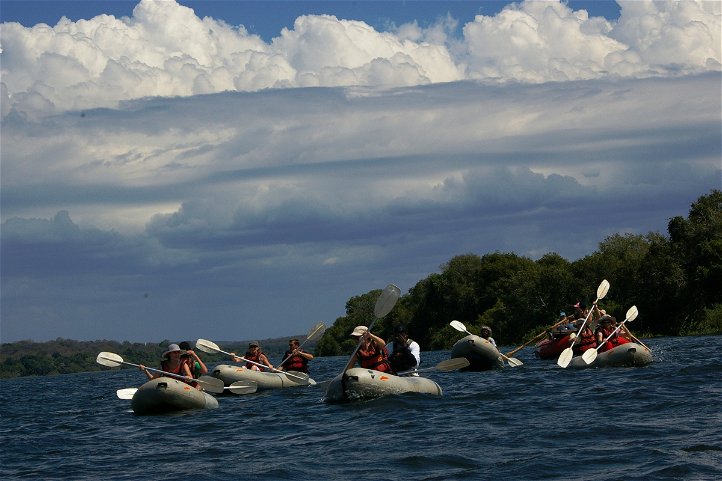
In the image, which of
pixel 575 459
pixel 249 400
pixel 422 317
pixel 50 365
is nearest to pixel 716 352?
pixel 249 400

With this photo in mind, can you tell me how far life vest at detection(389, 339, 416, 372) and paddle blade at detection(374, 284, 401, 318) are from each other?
1.26 m

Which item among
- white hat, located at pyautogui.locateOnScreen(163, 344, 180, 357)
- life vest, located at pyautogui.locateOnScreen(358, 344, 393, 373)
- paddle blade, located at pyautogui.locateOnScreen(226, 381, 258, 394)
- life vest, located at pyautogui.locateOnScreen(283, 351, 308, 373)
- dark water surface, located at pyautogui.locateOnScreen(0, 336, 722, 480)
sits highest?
white hat, located at pyautogui.locateOnScreen(163, 344, 180, 357)

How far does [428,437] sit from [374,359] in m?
4.49

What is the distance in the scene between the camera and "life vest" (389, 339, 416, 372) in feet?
73.9

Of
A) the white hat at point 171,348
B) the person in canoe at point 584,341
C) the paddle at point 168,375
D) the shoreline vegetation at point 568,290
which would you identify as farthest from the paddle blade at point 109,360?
the shoreline vegetation at point 568,290

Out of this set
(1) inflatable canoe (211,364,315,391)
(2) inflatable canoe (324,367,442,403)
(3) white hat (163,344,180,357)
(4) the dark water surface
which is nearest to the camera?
(4) the dark water surface

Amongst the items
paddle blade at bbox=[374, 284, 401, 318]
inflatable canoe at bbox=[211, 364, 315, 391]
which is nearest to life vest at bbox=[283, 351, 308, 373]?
inflatable canoe at bbox=[211, 364, 315, 391]

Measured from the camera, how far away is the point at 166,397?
21.1 metres

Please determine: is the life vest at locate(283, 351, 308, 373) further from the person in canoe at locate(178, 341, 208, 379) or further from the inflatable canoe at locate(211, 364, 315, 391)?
the person in canoe at locate(178, 341, 208, 379)

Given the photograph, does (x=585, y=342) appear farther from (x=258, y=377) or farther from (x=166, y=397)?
(x=166, y=397)

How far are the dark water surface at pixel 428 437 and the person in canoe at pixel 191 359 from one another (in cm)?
98

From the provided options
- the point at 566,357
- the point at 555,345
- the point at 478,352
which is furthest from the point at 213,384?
the point at 555,345

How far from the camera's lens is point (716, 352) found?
3122 cm

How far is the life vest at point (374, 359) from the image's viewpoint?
20656 mm
